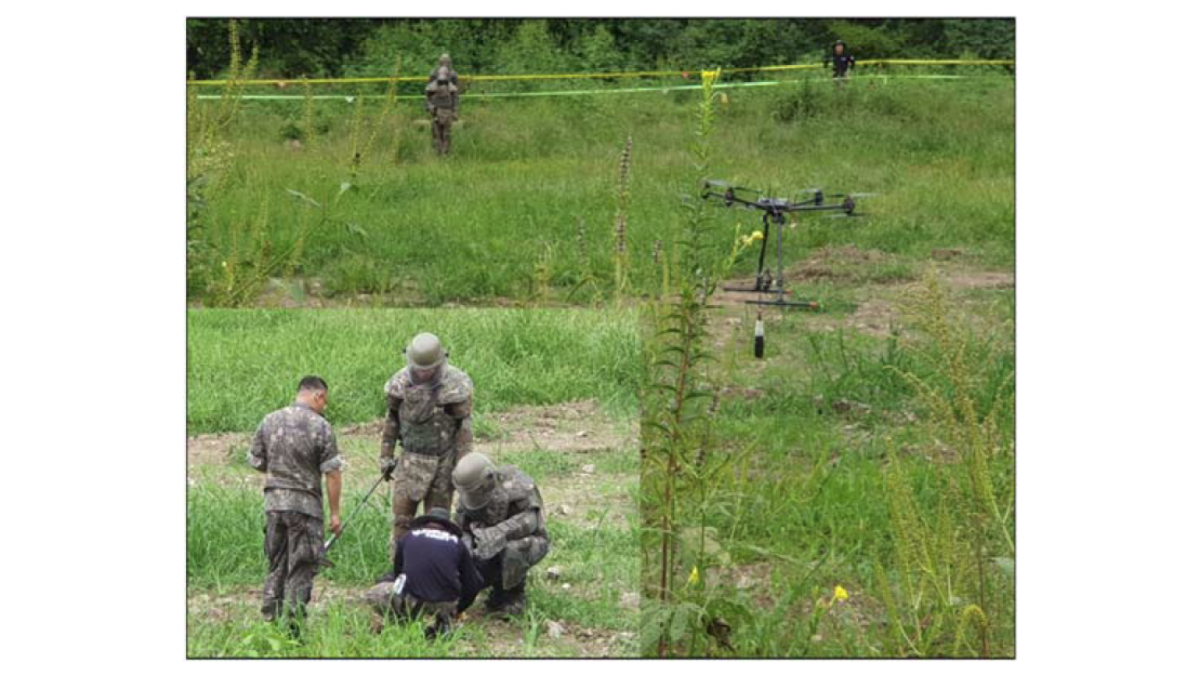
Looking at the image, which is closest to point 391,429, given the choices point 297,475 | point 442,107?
point 297,475

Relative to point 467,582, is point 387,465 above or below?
above

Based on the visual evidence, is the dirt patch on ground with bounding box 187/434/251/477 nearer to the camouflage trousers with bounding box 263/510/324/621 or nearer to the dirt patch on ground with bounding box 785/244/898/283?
the camouflage trousers with bounding box 263/510/324/621

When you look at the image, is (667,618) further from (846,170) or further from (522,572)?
(846,170)

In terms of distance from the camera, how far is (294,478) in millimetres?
5820

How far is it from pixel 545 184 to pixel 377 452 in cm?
270

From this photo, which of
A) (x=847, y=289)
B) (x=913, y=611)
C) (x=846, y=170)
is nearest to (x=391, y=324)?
(x=913, y=611)

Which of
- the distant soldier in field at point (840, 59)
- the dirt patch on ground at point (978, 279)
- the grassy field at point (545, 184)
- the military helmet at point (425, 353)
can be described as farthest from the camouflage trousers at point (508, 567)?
the distant soldier in field at point (840, 59)

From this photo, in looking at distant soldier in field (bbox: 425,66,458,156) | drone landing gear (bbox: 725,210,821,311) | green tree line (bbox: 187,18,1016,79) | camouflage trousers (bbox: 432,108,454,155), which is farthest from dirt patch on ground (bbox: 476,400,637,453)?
camouflage trousers (bbox: 432,108,454,155)

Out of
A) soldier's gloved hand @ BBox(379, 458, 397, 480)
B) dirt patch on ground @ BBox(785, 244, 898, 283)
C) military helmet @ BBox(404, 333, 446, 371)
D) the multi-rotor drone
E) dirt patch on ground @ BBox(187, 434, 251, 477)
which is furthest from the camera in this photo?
dirt patch on ground @ BBox(785, 244, 898, 283)

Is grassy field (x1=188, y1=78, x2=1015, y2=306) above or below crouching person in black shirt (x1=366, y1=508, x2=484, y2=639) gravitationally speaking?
above

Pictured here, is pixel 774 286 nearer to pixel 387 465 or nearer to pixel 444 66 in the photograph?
pixel 444 66

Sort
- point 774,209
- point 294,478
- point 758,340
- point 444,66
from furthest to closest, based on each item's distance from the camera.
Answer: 1. point 444,66
2. point 758,340
3. point 774,209
4. point 294,478

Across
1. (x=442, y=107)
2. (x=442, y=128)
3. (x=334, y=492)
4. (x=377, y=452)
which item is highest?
(x=442, y=107)

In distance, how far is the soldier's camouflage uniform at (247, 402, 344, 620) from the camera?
573 cm
